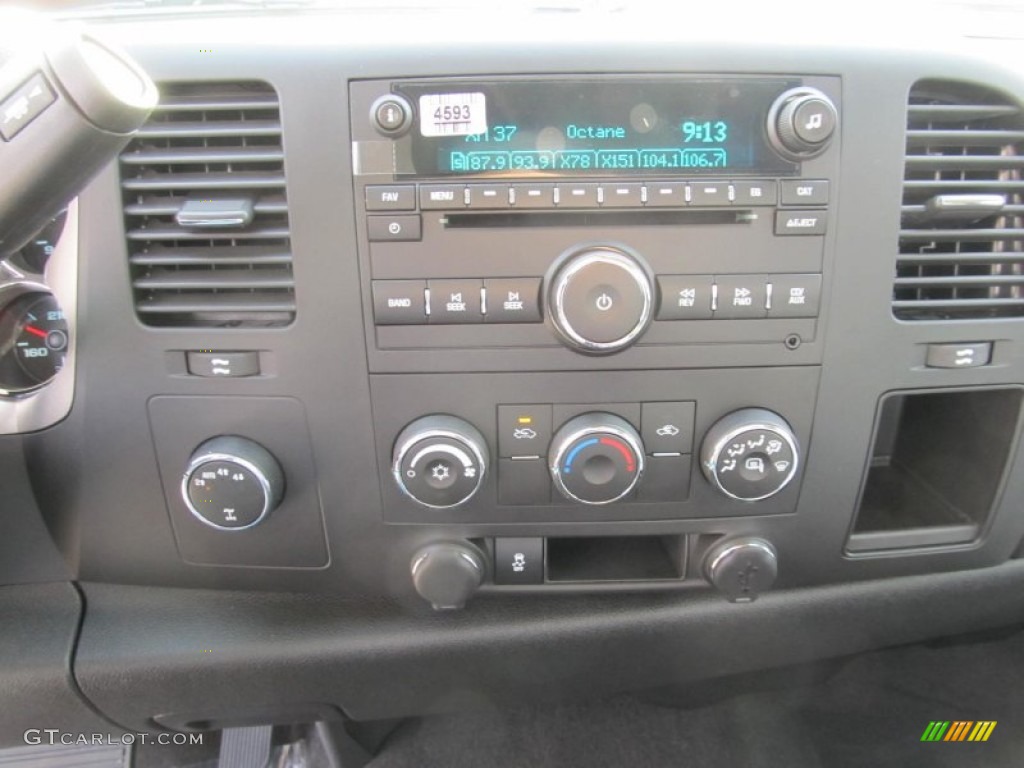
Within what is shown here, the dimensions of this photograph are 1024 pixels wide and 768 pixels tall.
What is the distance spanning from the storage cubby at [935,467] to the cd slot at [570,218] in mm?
401

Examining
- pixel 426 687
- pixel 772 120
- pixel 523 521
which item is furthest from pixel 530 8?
pixel 426 687

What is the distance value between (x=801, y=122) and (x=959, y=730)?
1.38 metres

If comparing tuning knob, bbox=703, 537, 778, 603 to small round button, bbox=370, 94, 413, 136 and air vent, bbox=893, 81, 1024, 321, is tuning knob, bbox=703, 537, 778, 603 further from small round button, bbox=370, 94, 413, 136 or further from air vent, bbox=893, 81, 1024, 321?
small round button, bbox=370, 94, 413, 136

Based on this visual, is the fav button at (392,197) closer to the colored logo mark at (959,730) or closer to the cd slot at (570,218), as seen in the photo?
the cd slot at (570,218)

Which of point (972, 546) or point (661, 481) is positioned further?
point (972, 546)

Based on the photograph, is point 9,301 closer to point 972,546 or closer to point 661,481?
point 661,481

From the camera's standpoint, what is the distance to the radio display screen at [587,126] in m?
0.83

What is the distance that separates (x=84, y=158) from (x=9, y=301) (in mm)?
499

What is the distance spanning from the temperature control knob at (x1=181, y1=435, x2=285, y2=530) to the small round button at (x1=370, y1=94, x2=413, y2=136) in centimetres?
43

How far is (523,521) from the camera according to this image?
982mm

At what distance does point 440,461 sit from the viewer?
2.93 ft

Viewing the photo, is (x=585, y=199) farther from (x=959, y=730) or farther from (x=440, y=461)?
(x=959, y=730)

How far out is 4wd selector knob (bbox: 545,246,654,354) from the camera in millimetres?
824

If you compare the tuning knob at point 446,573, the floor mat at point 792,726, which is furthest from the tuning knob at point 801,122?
the floor mat at point 792,726
